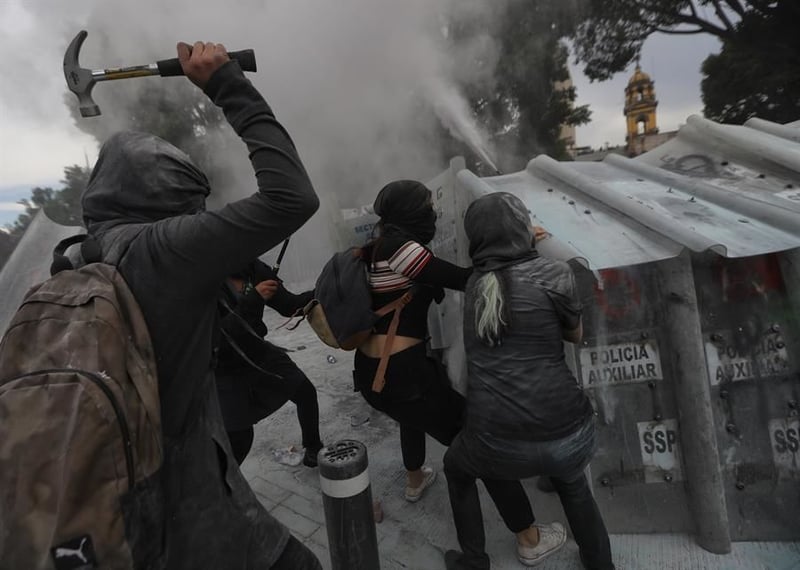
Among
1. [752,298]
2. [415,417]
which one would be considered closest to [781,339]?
[752,298]

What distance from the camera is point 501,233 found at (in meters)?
1.72

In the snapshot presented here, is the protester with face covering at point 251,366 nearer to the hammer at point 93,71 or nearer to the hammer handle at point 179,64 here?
the hammer at point 93,71

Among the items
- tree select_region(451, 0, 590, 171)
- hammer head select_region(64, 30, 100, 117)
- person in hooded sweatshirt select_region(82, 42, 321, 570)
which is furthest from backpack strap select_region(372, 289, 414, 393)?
tree select_region(451, 0, 590, 171)

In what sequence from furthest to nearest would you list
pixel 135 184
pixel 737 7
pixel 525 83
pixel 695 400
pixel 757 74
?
pixel 525 83 < pixel 757 74 < pixel 737 7 < pixel 695 400 < pixel 135 184

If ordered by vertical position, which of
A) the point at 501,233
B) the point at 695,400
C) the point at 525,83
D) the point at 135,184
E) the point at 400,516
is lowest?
the point at 400,516

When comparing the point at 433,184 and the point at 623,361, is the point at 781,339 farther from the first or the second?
the point at 433,184

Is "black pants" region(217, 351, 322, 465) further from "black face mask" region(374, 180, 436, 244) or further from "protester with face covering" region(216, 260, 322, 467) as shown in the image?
"black face mask" region(374, 180, 436, 244)

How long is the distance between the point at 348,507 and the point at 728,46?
42.9 feet

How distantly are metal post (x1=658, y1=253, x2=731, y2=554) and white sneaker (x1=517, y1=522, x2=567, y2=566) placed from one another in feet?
1.93

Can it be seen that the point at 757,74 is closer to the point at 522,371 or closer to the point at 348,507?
the point at 522,371

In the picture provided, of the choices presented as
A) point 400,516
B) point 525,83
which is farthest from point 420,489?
point 525,83

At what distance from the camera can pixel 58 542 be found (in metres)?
0.86

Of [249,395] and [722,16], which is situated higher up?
[722,16]

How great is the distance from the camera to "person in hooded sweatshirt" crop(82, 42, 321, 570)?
105 centimetres
